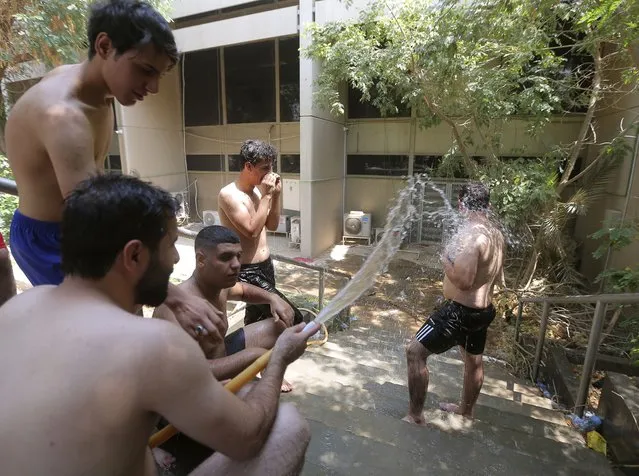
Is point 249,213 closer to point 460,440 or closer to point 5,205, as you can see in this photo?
point 460,440

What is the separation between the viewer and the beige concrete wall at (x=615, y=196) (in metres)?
6.00

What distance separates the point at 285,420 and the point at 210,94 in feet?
40.6

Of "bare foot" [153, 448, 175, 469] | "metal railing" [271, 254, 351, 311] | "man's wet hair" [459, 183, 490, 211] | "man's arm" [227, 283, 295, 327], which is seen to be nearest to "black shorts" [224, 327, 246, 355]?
"man's arm" [227, 283, 295, 327]

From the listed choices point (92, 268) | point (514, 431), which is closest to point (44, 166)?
point (92, 268)

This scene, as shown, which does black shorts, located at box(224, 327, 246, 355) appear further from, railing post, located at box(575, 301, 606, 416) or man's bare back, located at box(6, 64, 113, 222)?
railing post, located at box(575, 301, 606, 416)

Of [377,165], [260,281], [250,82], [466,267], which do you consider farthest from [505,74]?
[250,82]

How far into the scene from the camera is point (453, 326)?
3.04 metres

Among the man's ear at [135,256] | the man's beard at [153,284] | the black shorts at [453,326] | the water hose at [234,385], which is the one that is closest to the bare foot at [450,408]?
the black shorts at [453,326]

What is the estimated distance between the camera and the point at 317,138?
29.9 feet

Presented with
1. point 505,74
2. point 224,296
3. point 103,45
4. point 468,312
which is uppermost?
point 505,74

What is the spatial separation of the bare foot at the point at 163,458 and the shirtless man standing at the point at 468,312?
1.97m

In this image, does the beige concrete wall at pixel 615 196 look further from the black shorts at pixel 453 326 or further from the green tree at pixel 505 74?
the black shorts at pixel 453 326

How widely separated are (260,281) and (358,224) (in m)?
7.57

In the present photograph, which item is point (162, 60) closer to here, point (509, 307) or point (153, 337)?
point (153, 337)
